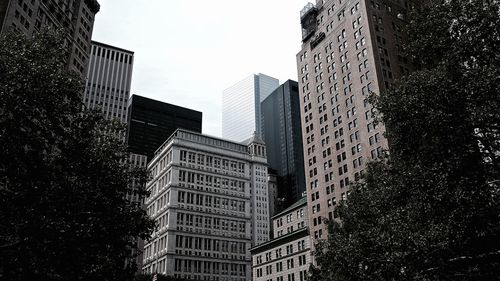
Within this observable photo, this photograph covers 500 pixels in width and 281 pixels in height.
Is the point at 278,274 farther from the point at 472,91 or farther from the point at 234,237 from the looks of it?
the point at 472,91

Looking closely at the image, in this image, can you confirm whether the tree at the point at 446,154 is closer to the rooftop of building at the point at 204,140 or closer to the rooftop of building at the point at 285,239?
the rooftop of building at the point at 285,239

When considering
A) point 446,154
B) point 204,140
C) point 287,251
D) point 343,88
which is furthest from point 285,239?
point 446,154

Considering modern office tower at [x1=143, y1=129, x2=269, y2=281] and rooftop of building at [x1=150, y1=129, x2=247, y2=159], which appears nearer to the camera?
modern office tower at [x1=143, y1=129, x2=269, y2=281]

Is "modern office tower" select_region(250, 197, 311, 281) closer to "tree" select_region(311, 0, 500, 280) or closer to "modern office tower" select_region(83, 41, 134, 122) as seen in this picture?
"tree" select_region(311, 0, 500, 280)

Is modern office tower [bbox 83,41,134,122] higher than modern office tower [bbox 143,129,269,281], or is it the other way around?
modern office tower [bbox 83,41,134,122]

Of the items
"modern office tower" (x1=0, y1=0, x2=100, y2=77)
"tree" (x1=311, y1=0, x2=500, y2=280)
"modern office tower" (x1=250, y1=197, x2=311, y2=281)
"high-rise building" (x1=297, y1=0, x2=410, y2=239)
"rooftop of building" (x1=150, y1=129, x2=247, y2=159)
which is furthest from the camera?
"rooftop of building" (x1=150, y1=129, x2=247, y2=159)

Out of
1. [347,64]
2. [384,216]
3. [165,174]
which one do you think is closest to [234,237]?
[165,174]

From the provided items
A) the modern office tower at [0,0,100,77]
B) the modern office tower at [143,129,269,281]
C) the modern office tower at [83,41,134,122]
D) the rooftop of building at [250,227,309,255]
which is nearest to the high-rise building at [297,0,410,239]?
the rooftop of building at [250,227,309,255]

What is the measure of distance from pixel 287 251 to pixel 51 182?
2563 inches

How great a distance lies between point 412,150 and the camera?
28.9 meters

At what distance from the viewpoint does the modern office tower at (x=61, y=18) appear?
62188mm

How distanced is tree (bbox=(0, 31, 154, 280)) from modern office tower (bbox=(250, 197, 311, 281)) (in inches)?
2129

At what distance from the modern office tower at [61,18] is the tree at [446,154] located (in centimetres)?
4866

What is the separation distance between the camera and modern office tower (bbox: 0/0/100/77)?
62.2 metres
